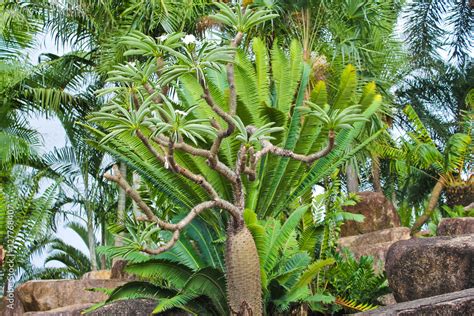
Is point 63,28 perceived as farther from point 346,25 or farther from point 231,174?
point 231,174

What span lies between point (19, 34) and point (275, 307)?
429 inches

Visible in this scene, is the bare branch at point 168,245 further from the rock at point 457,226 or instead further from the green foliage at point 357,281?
the rock at point 457,226

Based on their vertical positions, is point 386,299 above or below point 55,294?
below

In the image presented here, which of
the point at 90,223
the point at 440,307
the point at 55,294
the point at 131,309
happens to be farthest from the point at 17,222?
the point at 440,307

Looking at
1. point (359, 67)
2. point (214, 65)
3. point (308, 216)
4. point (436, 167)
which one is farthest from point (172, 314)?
point (436, 167)

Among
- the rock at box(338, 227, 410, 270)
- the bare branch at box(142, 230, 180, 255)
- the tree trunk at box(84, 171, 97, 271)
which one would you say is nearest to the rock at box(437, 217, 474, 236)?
the rock at box(338, 227, 410, 270)

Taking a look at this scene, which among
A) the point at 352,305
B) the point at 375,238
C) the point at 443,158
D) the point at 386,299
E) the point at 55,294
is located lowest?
the point at 352,305

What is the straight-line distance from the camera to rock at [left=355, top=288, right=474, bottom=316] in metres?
7.84

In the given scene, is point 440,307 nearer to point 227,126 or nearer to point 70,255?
point 227,126

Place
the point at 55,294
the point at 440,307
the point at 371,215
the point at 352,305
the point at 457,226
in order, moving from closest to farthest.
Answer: the point at 440,307
the point at 352,305
the point at 457,226
the point at 55,294
the point at 371,215

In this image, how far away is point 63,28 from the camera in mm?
20078

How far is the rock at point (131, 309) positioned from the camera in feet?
34.6

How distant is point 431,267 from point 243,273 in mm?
Answer: 2042

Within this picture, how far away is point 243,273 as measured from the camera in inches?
384
